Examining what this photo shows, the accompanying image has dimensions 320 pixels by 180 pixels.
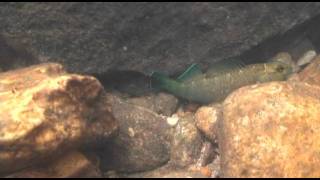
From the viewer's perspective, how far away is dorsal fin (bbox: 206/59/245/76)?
495 centimetres

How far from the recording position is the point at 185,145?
474cm

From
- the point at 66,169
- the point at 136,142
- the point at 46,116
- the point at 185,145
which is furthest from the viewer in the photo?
the point at 185,145

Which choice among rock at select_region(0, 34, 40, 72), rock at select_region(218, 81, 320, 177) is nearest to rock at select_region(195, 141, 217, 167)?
rock at select_region(218, 81, 320, 177)

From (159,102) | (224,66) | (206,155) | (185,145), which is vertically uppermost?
(224,66)

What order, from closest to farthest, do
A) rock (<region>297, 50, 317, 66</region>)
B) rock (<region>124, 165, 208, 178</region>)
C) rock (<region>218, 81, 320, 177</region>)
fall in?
rock (<region>218, 81, 320, 177</region>), rock (<region>124, 165, 208, 178</region>), rock (<region>297, 50, 317, 66</region>)

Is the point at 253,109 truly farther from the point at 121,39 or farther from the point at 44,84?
the point at 44,84

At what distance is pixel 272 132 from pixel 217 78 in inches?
50.3

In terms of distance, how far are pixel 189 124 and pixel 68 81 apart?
179 centimetres

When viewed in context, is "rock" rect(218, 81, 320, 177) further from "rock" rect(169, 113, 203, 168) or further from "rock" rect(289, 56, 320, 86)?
"rock" rect(289, 56, 320, 86)

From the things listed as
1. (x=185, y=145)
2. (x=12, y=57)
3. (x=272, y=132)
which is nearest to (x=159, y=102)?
(x=185, y=145)

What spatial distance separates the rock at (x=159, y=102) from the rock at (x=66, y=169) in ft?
4.49

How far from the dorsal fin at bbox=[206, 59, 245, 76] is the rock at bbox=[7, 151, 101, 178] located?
191 cm

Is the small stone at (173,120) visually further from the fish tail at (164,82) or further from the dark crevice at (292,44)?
the dark crevice at (292,44)

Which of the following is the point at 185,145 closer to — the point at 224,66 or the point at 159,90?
the point at 159,90
